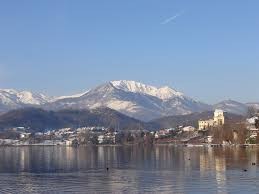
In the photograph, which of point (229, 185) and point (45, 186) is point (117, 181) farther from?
point (229, 185)

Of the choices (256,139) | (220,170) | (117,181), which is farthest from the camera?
(256,139)

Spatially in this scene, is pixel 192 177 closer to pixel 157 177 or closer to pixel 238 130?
pixel 157 177

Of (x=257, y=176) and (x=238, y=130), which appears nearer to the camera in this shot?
(x=257, y=176)

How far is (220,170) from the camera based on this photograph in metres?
73.9

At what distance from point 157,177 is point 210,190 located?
1458 centimetres

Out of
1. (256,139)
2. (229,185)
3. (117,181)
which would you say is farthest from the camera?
(256,139)

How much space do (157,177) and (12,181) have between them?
1508 cm

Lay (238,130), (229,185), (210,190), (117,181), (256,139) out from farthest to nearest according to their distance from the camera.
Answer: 1. (238,130)
2. (256,139)
3. (117,181)
4. (229,185)
5. (210,190)

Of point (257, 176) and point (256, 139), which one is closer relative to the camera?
point (257, 176)

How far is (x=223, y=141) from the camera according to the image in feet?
607

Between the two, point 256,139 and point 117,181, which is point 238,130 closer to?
point 256,139

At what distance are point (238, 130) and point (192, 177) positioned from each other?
4689 inches

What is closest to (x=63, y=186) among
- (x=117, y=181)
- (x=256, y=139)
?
(x=117, y=181)

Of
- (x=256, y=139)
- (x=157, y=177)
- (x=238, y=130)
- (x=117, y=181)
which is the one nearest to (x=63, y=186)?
(x=117, y=181)
